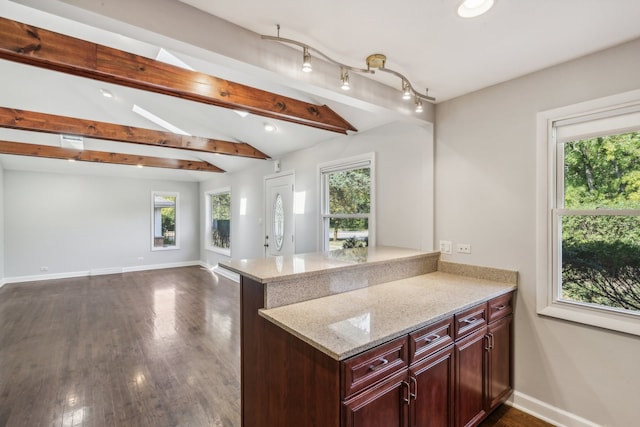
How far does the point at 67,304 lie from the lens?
4.93 meters

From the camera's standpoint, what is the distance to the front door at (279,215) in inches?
191

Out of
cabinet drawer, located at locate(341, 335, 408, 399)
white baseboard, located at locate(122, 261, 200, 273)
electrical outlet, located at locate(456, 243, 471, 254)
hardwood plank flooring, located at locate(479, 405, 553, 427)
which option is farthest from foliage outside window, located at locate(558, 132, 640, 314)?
white baseboard, located at locate(122, 261, 200, 273)

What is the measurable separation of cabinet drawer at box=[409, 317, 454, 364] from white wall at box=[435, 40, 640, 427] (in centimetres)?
98

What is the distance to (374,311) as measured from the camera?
1.72m

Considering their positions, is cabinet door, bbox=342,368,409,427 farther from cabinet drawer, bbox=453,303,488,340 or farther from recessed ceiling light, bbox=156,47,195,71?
recessed ceiling light, bbox=156,47,195,71

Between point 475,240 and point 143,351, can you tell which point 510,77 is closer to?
point 475,240

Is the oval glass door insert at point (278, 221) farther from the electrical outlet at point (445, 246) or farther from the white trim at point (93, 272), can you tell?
the white trim at point (93, 272)

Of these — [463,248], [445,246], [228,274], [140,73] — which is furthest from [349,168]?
[228,274]

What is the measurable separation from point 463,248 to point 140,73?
2.99m

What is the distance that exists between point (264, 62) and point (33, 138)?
19.7 ft

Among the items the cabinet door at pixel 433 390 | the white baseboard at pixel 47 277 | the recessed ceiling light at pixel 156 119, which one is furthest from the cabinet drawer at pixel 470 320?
the white baseboard at pixel 47 277

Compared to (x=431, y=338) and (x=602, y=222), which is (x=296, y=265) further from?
(x=602, y=222)

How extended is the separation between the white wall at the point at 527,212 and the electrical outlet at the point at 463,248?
0.13ft

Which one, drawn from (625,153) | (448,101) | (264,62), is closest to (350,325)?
(264,62)
